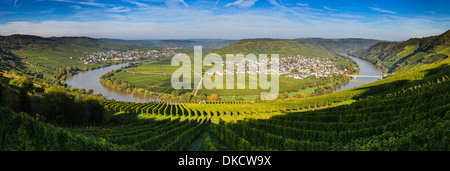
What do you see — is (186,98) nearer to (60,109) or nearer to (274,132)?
(60,109)

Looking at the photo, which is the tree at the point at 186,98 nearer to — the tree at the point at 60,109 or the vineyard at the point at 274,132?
the vineyard at the point at 274,132

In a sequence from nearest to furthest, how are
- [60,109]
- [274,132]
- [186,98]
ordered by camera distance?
[274,132] < [60,109] < [186,98]

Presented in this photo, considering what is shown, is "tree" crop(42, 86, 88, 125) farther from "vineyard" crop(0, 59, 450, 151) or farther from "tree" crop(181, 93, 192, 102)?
"tree" crop(181, 93, 192, 102)

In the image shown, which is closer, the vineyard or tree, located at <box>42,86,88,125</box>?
the vineyard

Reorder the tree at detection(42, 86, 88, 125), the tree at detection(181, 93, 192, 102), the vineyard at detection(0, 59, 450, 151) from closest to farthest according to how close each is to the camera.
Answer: the vineyard at detection(0, 59, 450, 151) < the tree at detection(42, 86, 88, 125) < the tree at detection(181, 93, 192, 102)

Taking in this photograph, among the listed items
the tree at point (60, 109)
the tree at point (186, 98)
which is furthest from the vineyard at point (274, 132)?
the tree at point (186, 98)

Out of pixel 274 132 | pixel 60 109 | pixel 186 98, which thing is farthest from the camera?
pixel 186 98

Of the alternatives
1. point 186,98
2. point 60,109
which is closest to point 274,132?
point 60,109

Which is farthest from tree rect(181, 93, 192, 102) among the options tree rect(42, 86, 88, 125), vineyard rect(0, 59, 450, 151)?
tree rect(42, 86, 88, 125)
